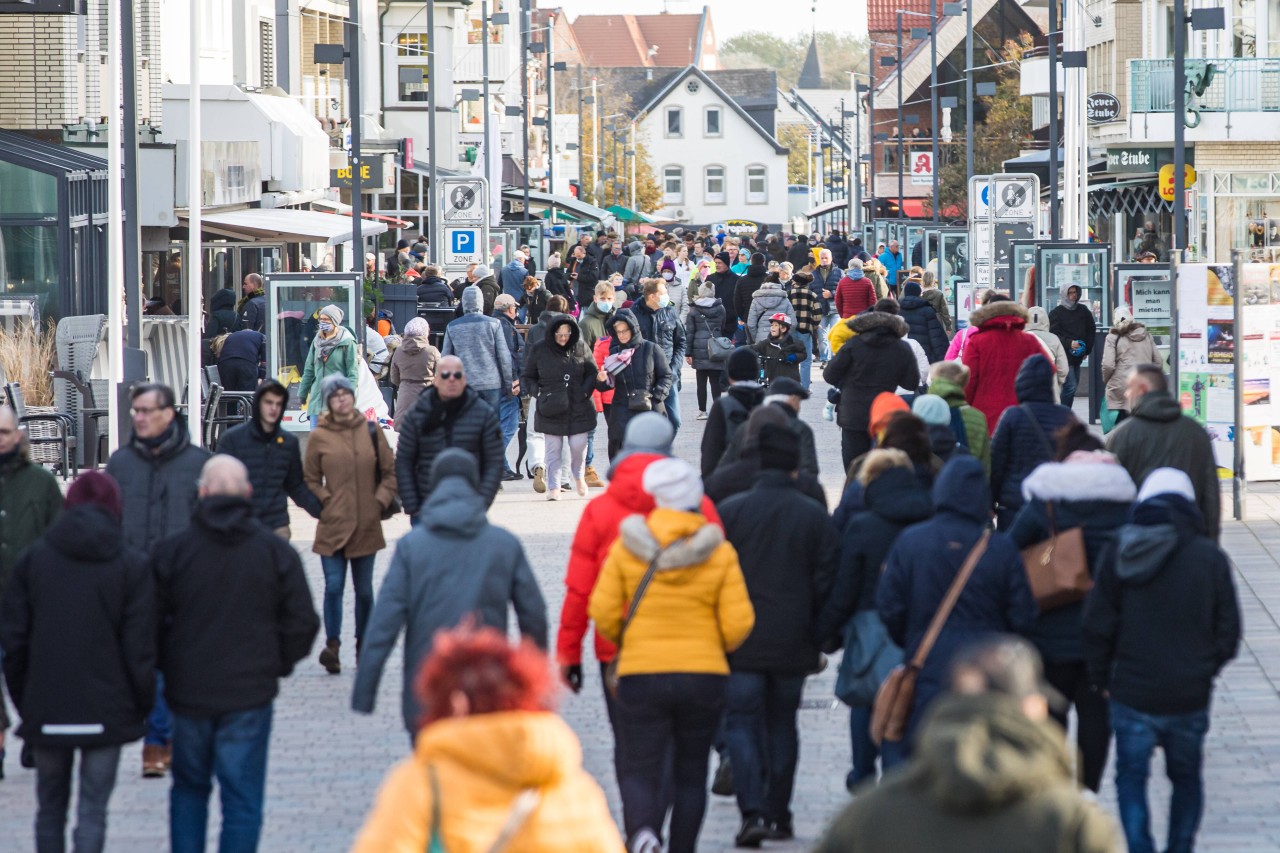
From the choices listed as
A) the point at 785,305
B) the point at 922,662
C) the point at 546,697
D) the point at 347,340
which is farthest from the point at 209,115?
the point at 546,697

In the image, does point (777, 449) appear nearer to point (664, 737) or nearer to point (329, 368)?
point (664, 737)

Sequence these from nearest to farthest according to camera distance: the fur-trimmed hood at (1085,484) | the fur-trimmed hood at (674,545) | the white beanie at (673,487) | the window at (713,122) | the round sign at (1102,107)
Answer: the fur-trimmed hood at (674,545) < the white beanie at (673,487) < the fur-trimmed hood at (1085,484) < the round sign at (1102,107) < the window at (713,122)

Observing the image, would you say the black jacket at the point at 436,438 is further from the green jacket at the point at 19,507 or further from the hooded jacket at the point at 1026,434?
the green jacket at the point at 19,507

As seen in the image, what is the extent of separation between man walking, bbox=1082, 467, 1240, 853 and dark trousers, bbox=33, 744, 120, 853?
325cm

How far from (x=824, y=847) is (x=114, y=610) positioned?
3.71 m

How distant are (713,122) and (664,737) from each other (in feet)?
421

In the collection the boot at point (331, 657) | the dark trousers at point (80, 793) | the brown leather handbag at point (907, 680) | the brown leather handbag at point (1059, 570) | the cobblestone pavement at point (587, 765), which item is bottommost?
the cobblestone pavement at point (587, 765)

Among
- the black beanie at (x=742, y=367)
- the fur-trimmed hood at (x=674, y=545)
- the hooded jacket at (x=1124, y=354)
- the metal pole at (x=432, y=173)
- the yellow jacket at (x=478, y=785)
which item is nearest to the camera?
the yellow jacket at (x=478, y=785)

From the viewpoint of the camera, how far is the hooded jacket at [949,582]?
23.6 feet

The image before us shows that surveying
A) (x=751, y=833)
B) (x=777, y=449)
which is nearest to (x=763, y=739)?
(x=751, y=833)

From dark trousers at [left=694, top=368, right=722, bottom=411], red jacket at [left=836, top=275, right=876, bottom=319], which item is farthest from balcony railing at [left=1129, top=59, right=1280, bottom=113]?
dark trousers at [left=694, top=368, right=722, bottom=411]

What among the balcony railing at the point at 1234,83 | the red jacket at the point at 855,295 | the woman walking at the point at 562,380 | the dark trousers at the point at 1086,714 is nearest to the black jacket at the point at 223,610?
the dark trousers at the point at 1086,714

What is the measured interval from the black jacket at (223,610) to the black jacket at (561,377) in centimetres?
954

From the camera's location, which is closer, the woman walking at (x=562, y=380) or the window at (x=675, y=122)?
the woman walking at (x=562, y=380)
